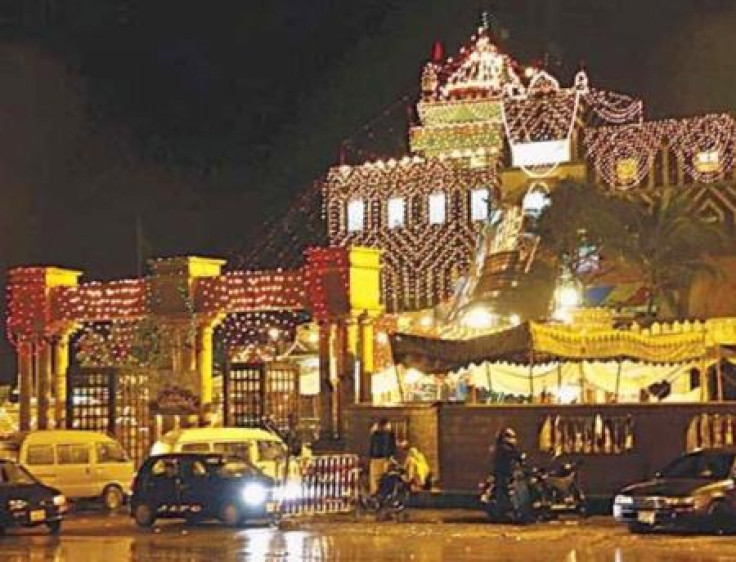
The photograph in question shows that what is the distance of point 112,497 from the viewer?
31391mm

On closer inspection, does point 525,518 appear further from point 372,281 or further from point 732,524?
point 372,281

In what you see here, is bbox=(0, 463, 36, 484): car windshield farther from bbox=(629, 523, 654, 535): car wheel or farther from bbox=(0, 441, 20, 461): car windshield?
bbox=(629, 523, 654, 535): car wheel

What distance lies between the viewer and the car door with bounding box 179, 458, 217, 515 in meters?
26.2

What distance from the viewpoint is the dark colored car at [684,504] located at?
75.2ft

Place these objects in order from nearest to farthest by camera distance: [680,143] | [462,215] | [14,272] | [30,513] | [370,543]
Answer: [370,543]
[30,513]
[14,272]
[680,143]
[462,215]

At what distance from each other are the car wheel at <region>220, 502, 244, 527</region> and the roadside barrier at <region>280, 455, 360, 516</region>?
1081 mm

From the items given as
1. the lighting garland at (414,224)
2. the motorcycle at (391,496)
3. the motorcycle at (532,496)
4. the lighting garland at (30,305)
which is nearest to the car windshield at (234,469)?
the motorcycle at (391,496)

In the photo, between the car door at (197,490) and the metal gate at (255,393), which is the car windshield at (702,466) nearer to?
the car door at (197,490)

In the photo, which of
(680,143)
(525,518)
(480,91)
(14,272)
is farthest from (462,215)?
(525,518)

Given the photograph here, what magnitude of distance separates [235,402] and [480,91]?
127ft

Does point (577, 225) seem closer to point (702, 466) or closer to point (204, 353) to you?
point (204, 353)

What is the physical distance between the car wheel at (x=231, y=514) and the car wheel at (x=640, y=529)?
21.9 feet

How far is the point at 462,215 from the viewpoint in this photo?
69.1 m

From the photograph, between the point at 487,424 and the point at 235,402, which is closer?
the point at 487,424
